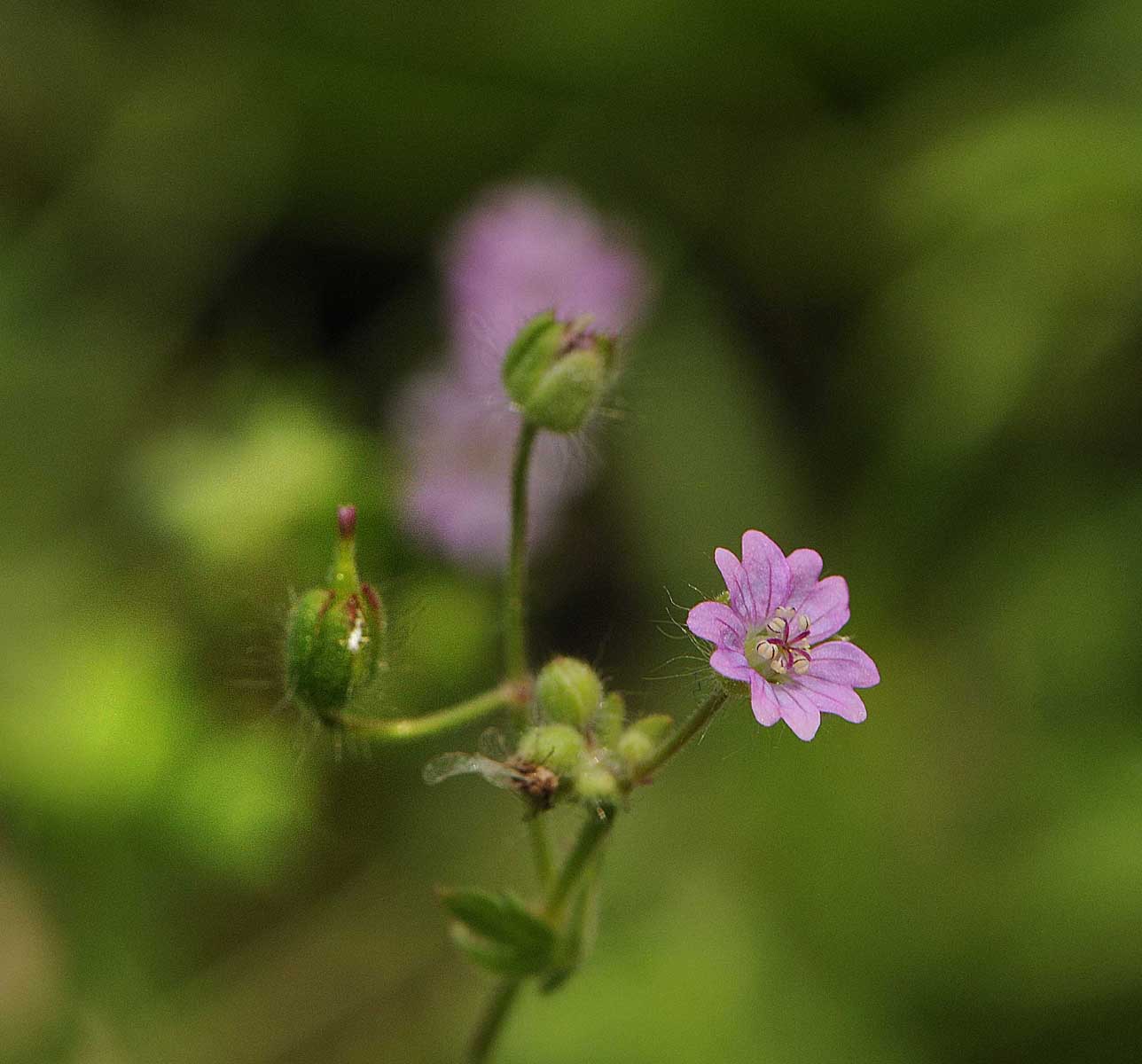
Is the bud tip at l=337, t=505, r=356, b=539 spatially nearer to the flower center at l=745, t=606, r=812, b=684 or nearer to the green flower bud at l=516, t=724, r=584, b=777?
the green flower bud at l=516, t=724, r=584, b=777

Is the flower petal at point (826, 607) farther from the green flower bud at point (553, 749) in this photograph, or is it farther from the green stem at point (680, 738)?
the green flower bud at point (553, 749)

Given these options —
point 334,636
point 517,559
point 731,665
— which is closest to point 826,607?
point 731,665

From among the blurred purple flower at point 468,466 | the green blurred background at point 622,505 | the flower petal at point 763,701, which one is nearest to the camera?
the flower petal at point 763,701

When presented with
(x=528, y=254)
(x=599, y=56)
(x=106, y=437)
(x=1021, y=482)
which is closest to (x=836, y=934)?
(x=1021, y=482)

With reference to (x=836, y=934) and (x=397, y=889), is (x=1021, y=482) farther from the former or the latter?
(x=397, y=889)

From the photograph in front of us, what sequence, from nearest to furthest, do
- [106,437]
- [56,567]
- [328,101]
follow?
[56,567]
[106,437]
[328,101]

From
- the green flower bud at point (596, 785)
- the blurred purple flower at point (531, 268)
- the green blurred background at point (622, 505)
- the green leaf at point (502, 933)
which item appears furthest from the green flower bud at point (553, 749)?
the blurred purple flower at point (531, 268)
